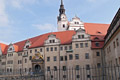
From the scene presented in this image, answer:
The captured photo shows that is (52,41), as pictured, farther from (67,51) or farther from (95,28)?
(95,28)

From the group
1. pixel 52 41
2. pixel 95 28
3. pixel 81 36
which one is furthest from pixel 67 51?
pixel 95 28

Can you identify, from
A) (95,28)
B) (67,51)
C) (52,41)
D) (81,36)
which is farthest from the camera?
(95,28)

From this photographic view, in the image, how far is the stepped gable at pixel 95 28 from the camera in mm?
34309

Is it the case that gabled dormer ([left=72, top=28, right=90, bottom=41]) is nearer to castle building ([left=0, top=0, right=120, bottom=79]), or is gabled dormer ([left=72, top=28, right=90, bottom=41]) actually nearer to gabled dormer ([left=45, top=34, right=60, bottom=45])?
castle building ([left=0, top=0, right=120, bottom=79])

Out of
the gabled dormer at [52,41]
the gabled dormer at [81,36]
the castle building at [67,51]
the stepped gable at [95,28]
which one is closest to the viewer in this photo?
the castle building at [67,51]

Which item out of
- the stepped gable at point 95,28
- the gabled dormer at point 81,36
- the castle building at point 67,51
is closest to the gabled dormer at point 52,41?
the castle building at point 67,51

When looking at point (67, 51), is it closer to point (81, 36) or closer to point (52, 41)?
point (81, 36)

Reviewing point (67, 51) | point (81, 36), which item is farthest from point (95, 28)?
point (67, 51)

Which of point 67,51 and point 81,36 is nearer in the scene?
point 81,36

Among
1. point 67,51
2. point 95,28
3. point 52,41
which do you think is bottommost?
point 67,51

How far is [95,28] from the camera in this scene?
119 ft

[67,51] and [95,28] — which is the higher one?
[95,28]

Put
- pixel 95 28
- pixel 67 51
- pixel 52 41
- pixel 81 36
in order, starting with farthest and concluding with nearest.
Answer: pixel 95 28, pixel 52 41, pixel 67 51, pixel 81 36

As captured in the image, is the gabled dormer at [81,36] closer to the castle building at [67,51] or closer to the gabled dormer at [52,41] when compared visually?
the castle building at [67,51]
